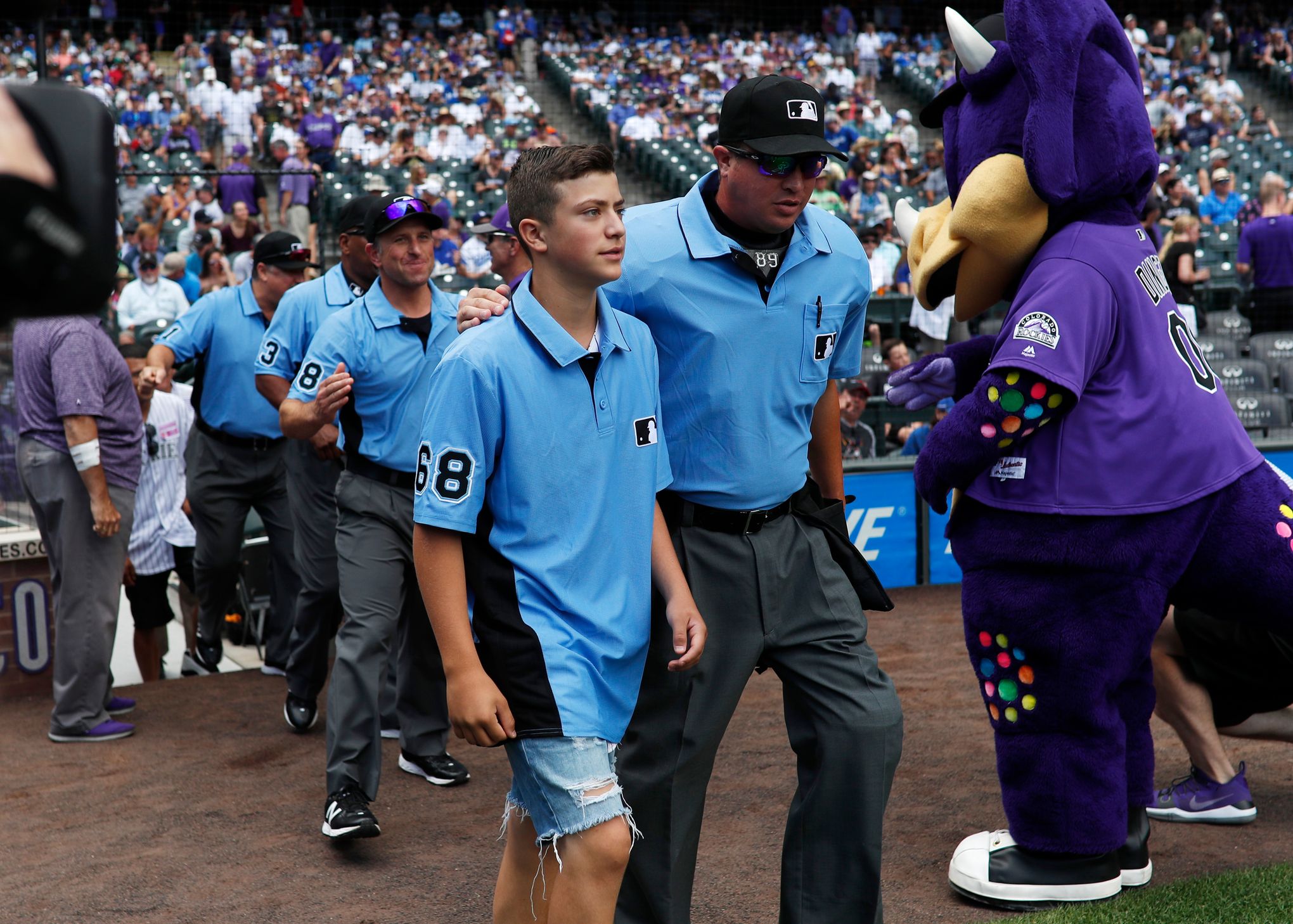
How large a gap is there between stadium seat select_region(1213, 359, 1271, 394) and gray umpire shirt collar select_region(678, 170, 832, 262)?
8139 mm

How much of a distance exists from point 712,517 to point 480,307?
28.4 inches

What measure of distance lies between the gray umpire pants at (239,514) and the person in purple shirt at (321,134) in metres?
9.64

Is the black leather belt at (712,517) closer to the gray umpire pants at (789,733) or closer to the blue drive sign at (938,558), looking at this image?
the gray umpire pants at (789,733)

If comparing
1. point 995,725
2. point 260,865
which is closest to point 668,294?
point 995,725

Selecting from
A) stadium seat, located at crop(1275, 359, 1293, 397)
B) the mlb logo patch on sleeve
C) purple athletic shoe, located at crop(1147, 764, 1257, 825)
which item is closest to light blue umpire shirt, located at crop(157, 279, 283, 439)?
the mlb logo patch on sleeve

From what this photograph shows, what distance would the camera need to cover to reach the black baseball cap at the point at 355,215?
204 inches

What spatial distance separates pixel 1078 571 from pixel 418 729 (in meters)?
2.52

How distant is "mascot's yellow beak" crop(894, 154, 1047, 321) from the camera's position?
360cm

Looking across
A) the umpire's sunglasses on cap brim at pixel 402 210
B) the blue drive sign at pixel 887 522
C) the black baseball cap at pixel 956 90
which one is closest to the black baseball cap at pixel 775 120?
the black baseball cap at pixel 956 90

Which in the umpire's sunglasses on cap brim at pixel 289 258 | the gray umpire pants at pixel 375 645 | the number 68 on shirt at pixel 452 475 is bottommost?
the gray umpire pants at pixel 375 645

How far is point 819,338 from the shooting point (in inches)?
129

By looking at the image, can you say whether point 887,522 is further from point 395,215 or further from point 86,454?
point 86,454

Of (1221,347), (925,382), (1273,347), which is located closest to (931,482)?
(925,382)

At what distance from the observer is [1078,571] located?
3.46 m
